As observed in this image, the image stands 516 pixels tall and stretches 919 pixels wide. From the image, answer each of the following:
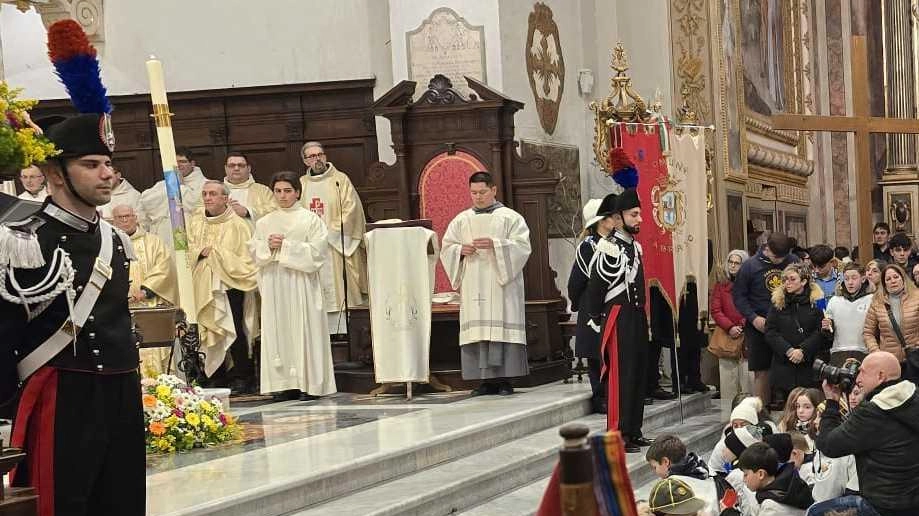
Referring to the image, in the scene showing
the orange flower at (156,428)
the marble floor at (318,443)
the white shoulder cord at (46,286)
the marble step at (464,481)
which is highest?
the white shoulder cord at (46,286)

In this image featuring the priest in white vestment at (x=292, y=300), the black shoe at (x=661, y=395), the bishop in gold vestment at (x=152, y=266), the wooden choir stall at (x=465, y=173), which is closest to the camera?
the bishop in gold vestment at (x=152, y=266)

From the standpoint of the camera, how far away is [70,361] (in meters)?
4.32

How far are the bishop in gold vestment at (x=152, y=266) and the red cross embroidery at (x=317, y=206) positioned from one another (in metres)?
2.16

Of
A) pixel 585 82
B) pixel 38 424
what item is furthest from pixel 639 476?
pixel 585 82

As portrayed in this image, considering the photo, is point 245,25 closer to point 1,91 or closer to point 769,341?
point 769,341

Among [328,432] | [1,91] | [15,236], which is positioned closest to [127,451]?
[15,236]

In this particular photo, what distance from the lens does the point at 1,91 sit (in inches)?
161

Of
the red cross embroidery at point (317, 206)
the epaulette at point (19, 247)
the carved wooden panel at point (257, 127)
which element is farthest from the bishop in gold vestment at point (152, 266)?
the epaulette at point (19, 247)

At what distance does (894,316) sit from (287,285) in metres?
4.68

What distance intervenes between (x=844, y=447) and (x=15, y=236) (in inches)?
141

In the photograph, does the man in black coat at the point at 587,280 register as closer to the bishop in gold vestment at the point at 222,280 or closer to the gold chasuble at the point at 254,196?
the bishop in gold vestment at the point at 222,280

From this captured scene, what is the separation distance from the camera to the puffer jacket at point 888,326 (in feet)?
32.5

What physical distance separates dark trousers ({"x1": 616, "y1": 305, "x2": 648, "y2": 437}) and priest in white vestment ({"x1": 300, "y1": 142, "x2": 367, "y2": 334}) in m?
Result: 4.37

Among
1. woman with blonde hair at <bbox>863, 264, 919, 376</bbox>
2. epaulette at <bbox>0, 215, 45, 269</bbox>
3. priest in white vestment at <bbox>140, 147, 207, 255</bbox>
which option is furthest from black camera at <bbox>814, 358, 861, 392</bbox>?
priest in white vestment at <bbox>140, 147, 207, 255</bbox>
